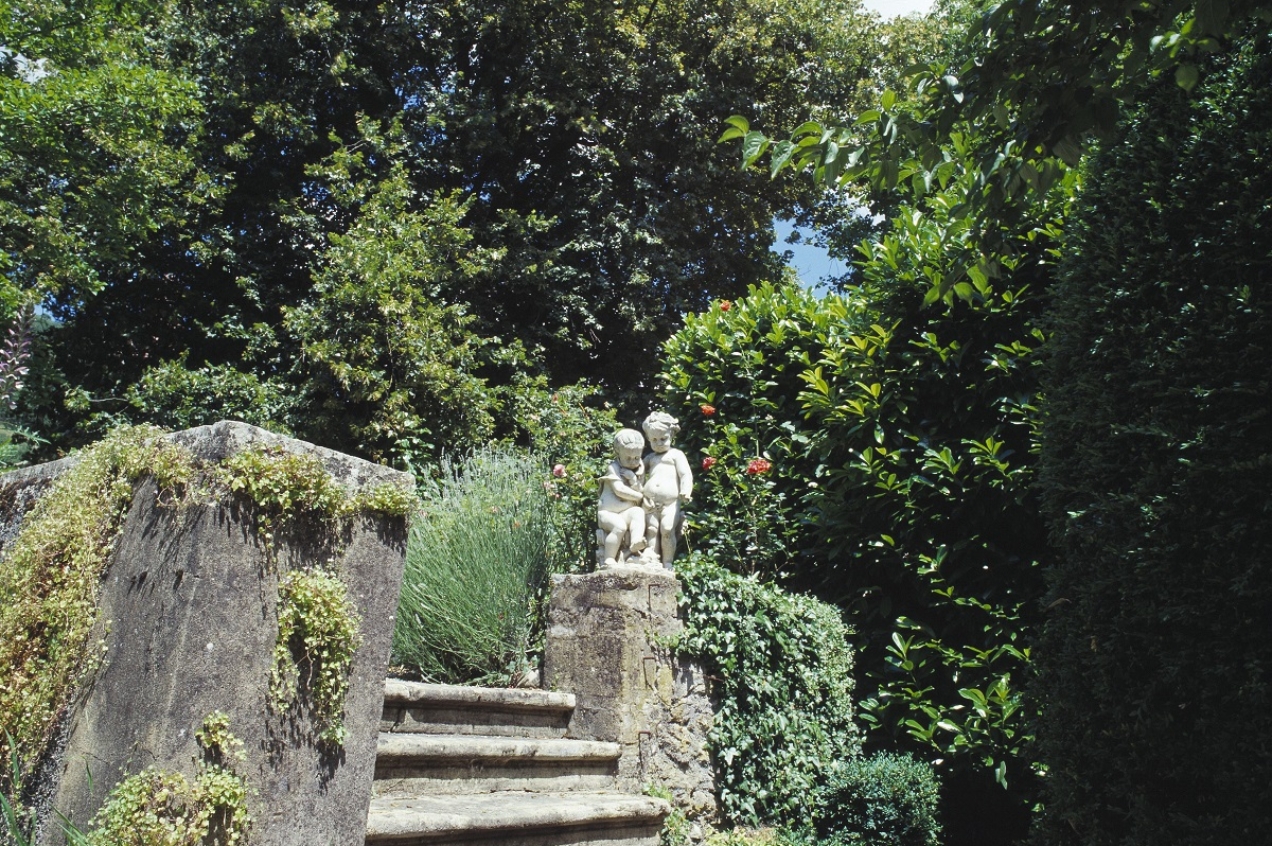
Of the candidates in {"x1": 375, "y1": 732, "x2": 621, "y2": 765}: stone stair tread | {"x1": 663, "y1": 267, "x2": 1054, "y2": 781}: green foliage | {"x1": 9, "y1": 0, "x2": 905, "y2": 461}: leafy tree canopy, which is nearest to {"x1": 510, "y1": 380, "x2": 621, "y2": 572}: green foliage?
{"x1": 663, "y1": 267, "x2": 1054, "y2": 781}: green foliage

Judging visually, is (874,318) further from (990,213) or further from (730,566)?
(990,213)

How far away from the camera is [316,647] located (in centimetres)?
256

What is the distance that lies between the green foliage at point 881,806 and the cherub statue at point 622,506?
162 cm

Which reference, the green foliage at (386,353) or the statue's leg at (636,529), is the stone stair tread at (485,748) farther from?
the green foliage at (386,353)

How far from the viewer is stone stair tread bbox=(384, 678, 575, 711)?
3.81m

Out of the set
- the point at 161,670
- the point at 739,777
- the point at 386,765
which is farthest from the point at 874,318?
the point at 161,670

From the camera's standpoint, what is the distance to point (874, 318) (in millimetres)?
5895

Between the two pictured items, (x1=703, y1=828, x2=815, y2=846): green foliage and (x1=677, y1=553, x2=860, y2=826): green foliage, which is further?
(x1=677, y1=553, x2=860, y2=826): green foliage

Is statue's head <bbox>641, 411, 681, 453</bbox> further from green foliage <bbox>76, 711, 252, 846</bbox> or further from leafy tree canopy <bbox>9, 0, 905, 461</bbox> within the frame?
leafy tree canopy <bbox>9, 0, 905, 461</bbox>

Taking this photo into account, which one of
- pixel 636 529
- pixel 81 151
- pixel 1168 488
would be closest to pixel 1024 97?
pixel 1168 488

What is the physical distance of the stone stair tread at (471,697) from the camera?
381cm

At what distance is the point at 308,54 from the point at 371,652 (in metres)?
11.2

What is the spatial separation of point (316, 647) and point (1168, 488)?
268cm

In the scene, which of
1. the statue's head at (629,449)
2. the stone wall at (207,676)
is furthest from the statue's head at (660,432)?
the stone wall at (207,676)
